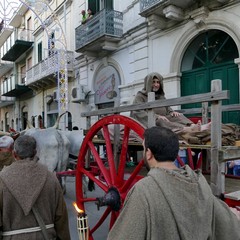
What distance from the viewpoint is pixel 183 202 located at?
1.54m

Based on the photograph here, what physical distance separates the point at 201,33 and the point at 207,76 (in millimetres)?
1279

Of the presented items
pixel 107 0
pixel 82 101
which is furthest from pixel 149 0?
pixel 82 101

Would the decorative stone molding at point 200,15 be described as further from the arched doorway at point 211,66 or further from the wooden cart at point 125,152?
the wooden cart at point 125,152

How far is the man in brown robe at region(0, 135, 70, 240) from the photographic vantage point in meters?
2.30

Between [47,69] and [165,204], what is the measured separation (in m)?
17.0

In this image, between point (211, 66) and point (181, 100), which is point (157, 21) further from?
point (181, 100)

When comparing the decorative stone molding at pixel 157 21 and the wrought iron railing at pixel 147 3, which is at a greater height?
the wrought iron railing at pixel 147 3

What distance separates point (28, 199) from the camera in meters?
2.31

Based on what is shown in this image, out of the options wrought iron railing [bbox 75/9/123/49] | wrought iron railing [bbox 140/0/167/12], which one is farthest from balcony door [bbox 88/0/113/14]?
wrought iron railing [bbox 140/0/167/12]

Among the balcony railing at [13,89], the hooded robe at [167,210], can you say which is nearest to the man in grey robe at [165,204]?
the hooded robe at [167,210]

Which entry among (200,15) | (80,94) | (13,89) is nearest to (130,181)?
(200,15)

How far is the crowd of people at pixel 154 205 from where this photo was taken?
4.95ft

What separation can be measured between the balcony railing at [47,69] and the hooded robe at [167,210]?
13.5 m

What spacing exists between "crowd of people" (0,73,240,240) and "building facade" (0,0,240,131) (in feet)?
5.64
